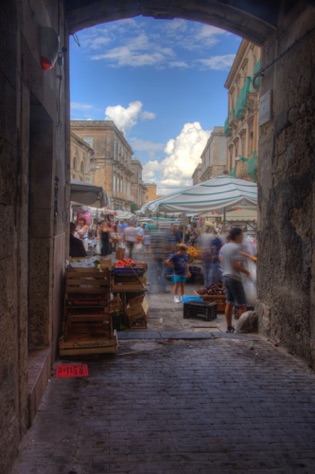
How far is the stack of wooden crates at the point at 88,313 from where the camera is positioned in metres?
4.88

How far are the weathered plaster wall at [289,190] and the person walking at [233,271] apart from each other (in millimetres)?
505

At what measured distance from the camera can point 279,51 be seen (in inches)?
223

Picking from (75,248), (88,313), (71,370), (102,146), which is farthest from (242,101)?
(102,146)

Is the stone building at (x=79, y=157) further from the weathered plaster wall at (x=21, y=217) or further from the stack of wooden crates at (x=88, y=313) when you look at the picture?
the weathered plaster wall at (x=21, y=217)

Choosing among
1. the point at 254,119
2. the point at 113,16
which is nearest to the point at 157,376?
the point at 113,16

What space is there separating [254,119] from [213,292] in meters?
16.7

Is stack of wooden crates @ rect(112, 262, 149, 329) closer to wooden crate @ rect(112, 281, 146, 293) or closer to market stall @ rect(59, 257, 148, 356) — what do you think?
wooden crate @ rect(112, 281, 146, 293)

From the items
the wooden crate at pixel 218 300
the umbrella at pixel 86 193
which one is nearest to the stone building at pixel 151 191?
the umbrella at pixel 86 193

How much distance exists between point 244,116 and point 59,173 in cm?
2187

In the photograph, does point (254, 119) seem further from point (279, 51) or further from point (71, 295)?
point (71, 295)

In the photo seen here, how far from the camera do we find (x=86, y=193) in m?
9.43

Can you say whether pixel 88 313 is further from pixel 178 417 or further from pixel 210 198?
pixel 210 198

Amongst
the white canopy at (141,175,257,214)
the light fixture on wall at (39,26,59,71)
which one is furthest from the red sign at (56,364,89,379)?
the white canopy at (141,175,257,214)

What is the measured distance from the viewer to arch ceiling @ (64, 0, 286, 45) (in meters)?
5.79
